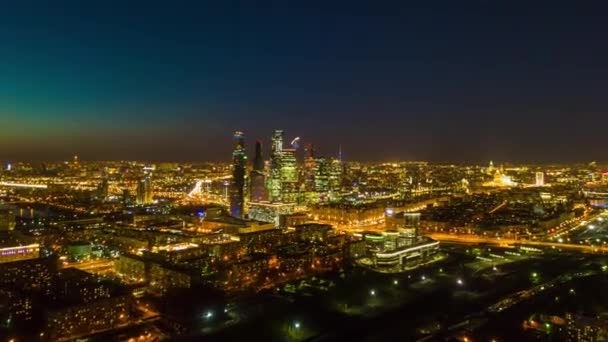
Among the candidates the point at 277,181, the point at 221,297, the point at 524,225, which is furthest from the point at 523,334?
the point at 277,181

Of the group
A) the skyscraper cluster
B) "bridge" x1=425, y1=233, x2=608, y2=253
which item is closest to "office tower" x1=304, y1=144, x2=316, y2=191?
the skyscraper cluster

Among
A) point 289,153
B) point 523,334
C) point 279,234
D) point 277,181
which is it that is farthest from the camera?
point 289,153

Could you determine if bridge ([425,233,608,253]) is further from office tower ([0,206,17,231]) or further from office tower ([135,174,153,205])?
office tower ([135,174,153,205])

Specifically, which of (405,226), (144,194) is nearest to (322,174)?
(144,194)

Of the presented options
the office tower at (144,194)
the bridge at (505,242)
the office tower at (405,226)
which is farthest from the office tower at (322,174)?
the bridge at (505,242)

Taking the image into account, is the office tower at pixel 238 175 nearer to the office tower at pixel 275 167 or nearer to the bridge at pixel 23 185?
the office tower at pixel 275 167

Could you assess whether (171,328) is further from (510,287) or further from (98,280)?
(510,287)
